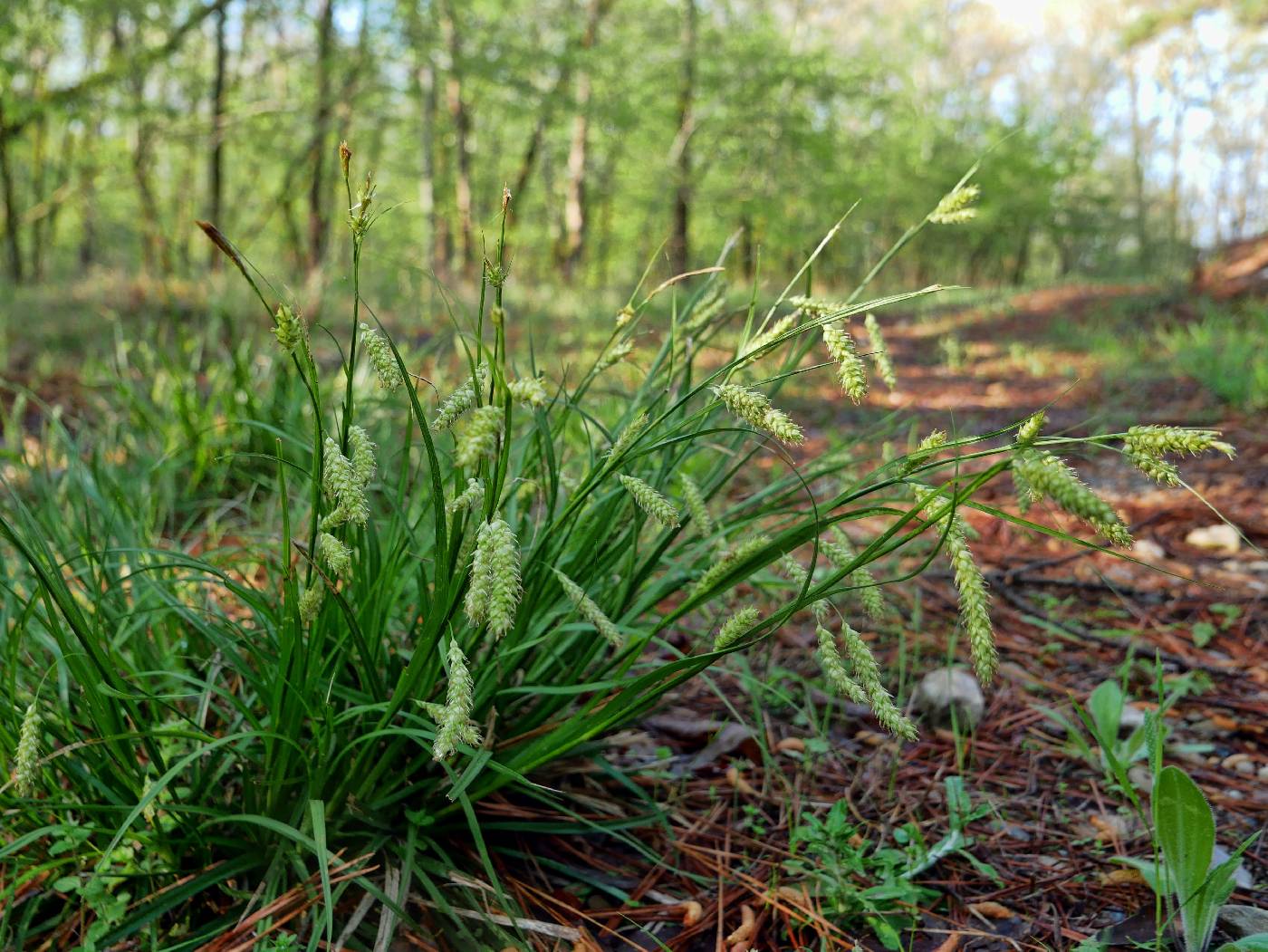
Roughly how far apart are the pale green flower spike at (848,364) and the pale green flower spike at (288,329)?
54cm

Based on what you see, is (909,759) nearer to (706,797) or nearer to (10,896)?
(706,797)

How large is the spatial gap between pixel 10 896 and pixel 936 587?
7.38ft

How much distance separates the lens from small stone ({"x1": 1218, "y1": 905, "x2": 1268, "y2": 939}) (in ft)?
3.84

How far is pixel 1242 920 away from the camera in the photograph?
1.18 m

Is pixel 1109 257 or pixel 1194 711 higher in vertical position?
pixel 1109 257

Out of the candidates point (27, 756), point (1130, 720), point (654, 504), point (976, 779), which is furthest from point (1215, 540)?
point (27, 756)

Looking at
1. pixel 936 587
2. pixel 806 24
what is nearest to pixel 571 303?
pixel 936 587

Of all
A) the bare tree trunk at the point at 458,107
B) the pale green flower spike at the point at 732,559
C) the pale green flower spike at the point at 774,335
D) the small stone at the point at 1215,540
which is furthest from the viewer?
the bare tree trunk at the point at 458,107

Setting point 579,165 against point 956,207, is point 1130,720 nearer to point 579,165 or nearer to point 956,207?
point 956,207

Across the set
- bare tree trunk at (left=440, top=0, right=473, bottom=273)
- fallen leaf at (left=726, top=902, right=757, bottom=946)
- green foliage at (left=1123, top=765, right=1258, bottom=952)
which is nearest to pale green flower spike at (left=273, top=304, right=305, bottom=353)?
fallen leaf at (left=726, top=902, right=757, bottom=946)

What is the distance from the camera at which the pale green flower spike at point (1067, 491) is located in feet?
2.24

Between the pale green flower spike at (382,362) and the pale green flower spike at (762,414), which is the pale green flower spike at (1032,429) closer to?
the pale green flower spike at (762,414)

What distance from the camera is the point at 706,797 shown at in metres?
1.61

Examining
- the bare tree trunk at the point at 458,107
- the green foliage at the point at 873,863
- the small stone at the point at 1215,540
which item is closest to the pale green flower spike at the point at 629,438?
the green foliage at the point at 873,863
